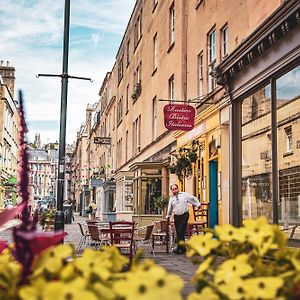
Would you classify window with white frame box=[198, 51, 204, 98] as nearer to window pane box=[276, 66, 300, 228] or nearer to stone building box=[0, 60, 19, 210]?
window pane box=[276, 66, 300, 228]

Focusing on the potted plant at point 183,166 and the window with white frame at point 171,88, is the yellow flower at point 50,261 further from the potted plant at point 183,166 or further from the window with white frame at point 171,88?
the window with white frame at point 171,88

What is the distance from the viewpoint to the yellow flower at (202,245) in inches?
76.9

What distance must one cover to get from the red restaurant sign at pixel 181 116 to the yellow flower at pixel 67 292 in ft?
48.6

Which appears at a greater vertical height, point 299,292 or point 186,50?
point 186,50

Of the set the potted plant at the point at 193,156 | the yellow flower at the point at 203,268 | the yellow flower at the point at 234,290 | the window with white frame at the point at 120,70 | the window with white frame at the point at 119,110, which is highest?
the window with white frame at the point at 120,70

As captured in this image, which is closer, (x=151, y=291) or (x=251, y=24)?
(x=151, y=291)

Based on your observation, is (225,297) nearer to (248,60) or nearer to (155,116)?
(248,60)

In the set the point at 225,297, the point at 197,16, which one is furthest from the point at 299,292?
the point at 197,16

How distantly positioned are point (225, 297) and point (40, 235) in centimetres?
60

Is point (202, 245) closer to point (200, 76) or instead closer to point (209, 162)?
point (209, 162)

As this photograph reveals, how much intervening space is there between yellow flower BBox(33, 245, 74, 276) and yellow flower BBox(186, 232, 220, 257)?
0.55 m

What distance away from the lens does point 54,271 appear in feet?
5.09

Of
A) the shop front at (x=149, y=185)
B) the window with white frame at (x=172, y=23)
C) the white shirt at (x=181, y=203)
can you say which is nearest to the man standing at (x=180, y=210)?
the white shirt at (x=181, y=203)

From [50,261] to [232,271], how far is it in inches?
22.4
